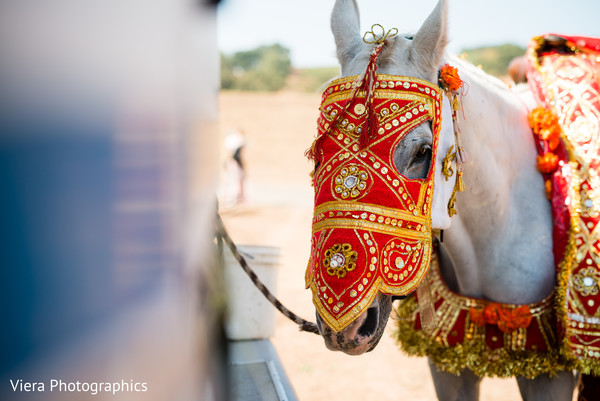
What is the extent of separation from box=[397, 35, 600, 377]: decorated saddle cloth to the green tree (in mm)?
44039

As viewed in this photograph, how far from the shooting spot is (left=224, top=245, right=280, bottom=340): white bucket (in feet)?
11.9

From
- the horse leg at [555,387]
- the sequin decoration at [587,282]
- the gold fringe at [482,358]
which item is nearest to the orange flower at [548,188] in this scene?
the sequin decoration at [587,282]

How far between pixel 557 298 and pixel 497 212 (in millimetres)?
482

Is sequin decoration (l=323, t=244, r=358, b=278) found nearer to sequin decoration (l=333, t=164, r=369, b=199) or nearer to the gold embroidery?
sequin decoration (l=333, t=164, r=369, b=199)

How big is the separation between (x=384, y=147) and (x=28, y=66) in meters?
1.16

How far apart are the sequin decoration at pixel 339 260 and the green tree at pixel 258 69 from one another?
44696mm

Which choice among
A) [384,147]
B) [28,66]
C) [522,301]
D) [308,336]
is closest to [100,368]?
[28,66]

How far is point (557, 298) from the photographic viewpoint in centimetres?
207

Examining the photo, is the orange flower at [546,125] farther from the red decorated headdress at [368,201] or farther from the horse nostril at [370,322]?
the horse nostril at [370,322]

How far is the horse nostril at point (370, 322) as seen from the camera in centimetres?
162

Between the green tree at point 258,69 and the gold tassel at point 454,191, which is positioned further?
the green tree at point 258,69

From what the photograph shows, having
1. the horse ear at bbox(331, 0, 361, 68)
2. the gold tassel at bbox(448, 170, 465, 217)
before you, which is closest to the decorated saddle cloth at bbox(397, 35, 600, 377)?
the gold tassel at bbox(448, 170, 465, 217)

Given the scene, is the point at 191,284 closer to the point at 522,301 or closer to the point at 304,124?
the point at 522,301

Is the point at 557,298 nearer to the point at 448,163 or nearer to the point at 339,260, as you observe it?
the point at 448,163
